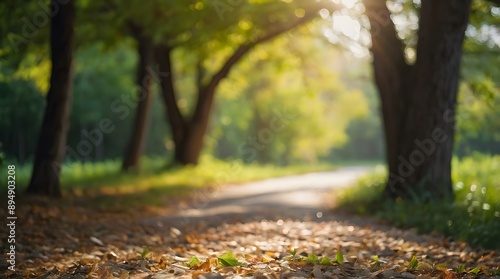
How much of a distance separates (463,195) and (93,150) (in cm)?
2600

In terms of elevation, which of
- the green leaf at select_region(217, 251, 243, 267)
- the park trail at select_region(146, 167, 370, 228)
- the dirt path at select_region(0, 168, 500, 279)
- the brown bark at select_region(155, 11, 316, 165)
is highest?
the brown bark at select_region(155, 11, 316, 165)

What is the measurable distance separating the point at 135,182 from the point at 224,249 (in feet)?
37.6

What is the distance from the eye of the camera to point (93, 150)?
3266cm

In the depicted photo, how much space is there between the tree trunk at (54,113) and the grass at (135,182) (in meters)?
0.58

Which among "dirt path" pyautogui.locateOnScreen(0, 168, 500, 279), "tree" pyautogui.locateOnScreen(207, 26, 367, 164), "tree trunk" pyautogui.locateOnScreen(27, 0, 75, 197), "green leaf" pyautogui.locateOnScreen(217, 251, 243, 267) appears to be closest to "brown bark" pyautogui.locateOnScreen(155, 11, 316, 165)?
"tree" pyautogui.locateOnScreen(207, 26, 367, 164)

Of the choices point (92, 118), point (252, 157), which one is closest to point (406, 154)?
point (92, 118)

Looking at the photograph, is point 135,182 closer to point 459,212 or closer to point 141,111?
point 141,111

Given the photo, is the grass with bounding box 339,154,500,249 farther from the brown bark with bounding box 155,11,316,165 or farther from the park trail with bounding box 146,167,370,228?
the brown bark with bounding box 155,11,316,165

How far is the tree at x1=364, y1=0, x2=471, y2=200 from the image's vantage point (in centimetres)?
998

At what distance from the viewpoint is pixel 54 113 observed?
455 inches

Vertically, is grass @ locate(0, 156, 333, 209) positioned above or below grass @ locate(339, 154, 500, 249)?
below

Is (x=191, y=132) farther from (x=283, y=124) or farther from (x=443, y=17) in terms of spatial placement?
(x=283, y=124)

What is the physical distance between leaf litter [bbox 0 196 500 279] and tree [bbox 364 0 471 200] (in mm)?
1313

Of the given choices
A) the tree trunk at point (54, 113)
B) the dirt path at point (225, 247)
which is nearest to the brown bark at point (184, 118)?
the tree trunk at point (54, 113)
